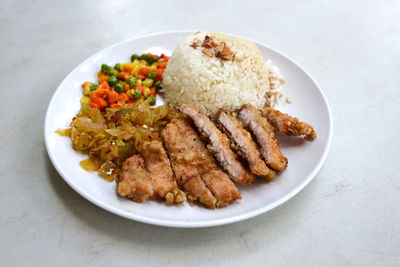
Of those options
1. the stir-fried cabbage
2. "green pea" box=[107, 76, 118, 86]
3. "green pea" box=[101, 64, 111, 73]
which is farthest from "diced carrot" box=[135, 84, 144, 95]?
the stir-fried cabbage

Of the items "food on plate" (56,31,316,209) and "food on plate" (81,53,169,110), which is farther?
"food on plate" (81,53,169,110)

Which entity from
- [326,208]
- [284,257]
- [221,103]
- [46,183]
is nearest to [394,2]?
[221,103]

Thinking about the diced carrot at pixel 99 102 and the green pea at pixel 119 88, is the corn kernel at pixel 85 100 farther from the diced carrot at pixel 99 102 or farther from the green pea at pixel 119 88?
the green pea at pixel 119 88

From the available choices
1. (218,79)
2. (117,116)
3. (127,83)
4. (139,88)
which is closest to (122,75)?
(127,83)

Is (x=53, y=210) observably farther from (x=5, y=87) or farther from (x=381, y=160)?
(x=381, y=160)

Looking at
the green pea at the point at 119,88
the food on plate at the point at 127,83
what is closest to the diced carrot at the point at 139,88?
Answer: the food on plate at the point at 127,83

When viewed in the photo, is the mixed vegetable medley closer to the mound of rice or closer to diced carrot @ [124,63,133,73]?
diced carrot @ [124,63,133,73]
